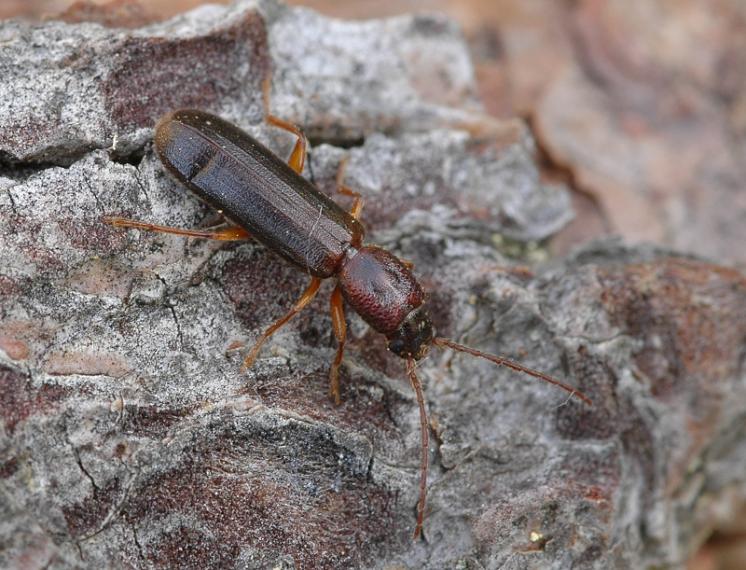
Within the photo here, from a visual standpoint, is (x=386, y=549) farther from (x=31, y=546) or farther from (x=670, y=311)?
(x=670, y=311)

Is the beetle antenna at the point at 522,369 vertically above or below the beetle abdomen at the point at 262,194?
→ below

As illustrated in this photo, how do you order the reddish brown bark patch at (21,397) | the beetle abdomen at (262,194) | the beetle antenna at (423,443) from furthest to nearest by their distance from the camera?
1. the beetle abdomen at (262,194)
2. the beetle antenna at (423,443)
3. the reddish brown bark patch at (21,397)

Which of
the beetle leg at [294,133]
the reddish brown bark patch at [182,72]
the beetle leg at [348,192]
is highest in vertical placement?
the reddish brown bark patch at [182,72]

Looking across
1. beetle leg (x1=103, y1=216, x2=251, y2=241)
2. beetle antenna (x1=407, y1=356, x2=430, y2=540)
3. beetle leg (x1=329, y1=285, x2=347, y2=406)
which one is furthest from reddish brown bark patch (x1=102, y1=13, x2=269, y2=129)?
beetle antenna (x1=407, y1=356, x2=430, y2=540)

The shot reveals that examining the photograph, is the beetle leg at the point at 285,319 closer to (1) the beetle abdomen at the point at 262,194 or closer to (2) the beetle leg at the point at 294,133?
(1) the beetle abdomen at the point at 262,194

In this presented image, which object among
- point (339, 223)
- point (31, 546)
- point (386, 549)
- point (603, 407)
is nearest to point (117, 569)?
point (31, 546)

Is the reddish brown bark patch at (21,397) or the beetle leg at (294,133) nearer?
the reddish brown bark patch at (21,397)

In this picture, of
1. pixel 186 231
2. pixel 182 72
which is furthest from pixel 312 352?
pixel 182 72

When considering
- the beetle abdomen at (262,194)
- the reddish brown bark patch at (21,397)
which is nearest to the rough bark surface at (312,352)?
the reddish brown bark patch at (21,397)
